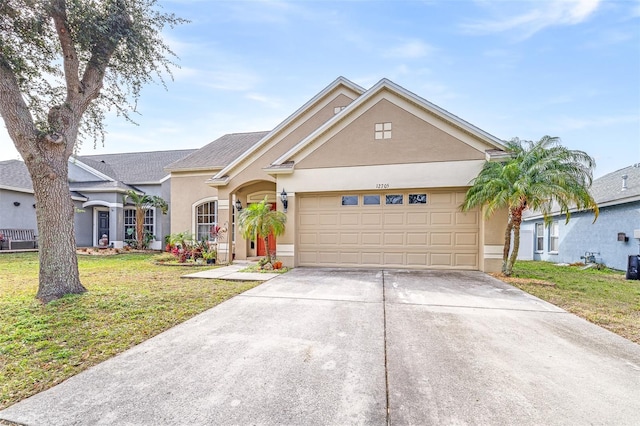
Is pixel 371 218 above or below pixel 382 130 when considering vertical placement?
below

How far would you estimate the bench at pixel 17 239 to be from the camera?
15234mm

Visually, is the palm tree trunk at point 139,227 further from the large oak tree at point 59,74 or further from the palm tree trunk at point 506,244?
the palm tree trunk at point 506,244

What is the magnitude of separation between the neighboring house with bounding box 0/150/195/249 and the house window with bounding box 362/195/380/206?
12.7 metres

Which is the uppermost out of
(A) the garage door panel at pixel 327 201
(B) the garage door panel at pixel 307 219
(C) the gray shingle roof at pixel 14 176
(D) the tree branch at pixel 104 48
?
(D) the tree branch at pixel 104 48

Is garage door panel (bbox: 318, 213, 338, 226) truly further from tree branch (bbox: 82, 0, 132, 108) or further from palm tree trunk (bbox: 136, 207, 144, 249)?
palm tree trunk (bbox: 136, 207, 144, 249)

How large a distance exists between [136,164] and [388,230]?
19307 mm

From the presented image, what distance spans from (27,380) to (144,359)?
0.97 m

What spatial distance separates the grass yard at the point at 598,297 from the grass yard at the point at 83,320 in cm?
667

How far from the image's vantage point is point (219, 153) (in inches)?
604

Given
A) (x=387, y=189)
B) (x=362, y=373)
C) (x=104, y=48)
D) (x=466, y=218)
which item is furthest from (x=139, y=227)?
(x=362, y=373)

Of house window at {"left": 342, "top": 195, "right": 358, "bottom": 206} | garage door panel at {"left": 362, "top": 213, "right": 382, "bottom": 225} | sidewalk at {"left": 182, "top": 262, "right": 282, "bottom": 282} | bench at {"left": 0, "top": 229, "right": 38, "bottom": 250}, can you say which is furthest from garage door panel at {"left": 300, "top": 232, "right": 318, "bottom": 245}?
bench at {"left": 0, "top": 229, "right": 38, "bottom": 250}

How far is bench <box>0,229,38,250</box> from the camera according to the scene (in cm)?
1523

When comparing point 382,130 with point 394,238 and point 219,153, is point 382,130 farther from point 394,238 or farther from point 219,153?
point 219,153

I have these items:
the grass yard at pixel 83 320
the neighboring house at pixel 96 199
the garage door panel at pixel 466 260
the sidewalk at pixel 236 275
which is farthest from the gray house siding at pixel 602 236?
the neighboring house at pixel 96 199
